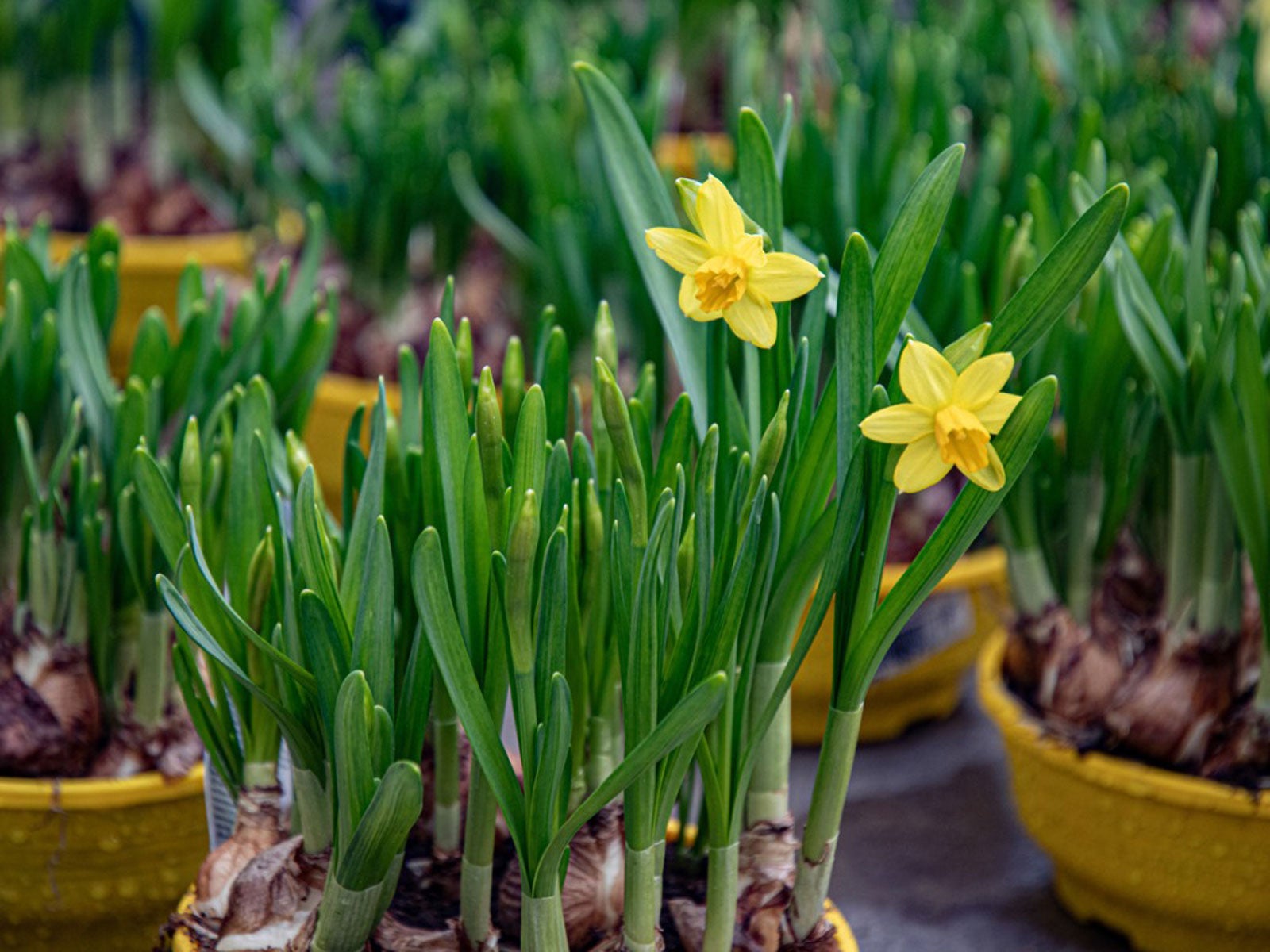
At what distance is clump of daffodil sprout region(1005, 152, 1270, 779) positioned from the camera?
1045 mm

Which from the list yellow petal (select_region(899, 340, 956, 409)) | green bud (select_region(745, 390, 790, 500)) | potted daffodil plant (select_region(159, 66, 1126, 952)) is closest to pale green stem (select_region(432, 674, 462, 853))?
potted daffodil plant (select_region(159, 66, 1126, 952))

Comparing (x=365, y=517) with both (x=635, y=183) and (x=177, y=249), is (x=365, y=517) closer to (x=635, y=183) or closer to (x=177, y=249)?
(x=635, y=183)

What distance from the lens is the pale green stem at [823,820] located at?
0.82 m

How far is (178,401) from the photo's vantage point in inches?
44.5

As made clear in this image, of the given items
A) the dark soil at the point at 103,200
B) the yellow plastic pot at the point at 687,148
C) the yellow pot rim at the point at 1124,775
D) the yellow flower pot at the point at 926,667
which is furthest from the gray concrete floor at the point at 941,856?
the dark soil at the point at 103,200

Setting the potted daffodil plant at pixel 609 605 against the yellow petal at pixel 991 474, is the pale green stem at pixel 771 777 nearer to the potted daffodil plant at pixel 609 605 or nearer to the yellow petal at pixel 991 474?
the potted daffodil plant at pixel 609 605

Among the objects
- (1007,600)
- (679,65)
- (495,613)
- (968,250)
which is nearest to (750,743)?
(495,613)

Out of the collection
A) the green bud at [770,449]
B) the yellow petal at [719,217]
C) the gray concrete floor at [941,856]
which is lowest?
the gray concrete floor at [941,856]

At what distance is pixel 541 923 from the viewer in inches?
30.8

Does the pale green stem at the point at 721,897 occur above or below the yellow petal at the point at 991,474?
below

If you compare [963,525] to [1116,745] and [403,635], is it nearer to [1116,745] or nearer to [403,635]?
[403,635]

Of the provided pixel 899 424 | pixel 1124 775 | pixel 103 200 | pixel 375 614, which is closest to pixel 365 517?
pixel 375 614

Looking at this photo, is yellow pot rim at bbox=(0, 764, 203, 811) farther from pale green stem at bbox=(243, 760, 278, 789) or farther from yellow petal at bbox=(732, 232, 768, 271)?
yellow petal at bbox=(732, 232, 768, 271)

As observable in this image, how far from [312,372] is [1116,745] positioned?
65 centimetres
